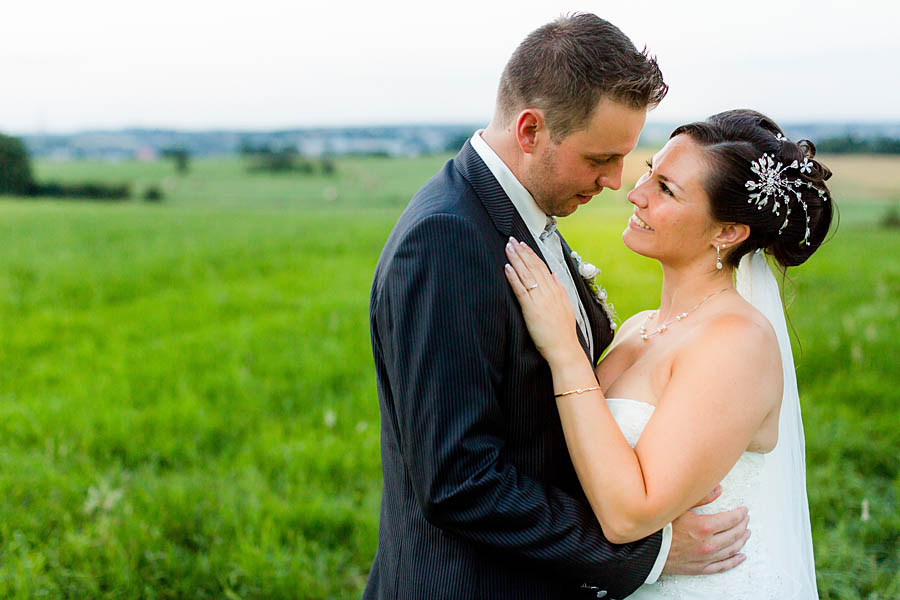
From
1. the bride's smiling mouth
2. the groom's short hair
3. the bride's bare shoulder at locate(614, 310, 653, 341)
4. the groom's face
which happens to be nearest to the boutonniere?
the bride's bare shoulder at locate(614, 310, 653, 341)

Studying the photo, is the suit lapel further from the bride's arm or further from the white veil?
the white veil

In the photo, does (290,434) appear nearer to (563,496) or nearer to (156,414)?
(156,414)

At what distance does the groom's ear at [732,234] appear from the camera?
9.06ft

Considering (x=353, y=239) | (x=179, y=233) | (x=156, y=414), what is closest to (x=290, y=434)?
(x=156, y=414)

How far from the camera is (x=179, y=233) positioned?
44.2ft

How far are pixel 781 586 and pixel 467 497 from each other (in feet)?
4.43

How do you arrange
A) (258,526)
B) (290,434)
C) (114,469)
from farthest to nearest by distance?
(290,434) < (114,469) < (258,526)

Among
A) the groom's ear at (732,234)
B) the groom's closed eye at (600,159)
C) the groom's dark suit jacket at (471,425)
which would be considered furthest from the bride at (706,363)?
the groom's closed eye at (600,159)

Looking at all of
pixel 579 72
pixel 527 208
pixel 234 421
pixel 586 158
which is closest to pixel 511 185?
pixel 527 208

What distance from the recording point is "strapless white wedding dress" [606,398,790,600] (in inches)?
105

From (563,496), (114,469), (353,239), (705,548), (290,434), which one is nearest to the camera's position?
(563,496)

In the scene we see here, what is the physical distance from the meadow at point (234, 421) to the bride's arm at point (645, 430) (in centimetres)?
91

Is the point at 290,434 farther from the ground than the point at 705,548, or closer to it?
closer to it

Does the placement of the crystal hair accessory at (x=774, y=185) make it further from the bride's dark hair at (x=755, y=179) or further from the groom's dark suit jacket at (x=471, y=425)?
the groom's dark suit jacket at (x=471, y=425)
